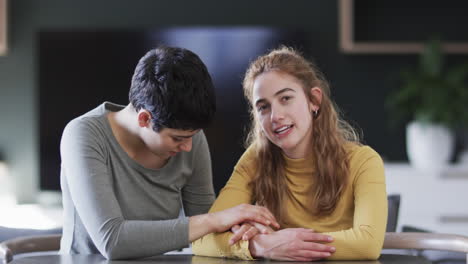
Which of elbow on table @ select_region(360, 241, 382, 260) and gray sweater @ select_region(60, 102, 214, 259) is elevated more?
gray sweater @ select_region(60, 102, 214, 259)

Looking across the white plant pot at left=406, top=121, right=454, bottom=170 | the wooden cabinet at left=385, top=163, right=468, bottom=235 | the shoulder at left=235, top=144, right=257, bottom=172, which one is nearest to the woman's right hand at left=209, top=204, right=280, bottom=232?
the shoulder at left=235, top=144, right=257, bottom=172

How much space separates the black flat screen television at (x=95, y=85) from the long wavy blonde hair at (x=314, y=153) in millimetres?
2717

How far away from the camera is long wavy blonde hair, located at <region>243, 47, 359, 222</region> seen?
1.79 m

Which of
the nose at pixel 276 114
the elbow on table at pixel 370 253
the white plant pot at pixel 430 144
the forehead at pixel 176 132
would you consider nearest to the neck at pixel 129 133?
the forehead at pixel 176 132

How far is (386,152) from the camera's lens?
5070 mm

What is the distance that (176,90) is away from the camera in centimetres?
158

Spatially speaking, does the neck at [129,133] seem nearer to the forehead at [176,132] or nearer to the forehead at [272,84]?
the forehead at [176,132]

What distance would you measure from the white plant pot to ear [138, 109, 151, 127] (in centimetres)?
336

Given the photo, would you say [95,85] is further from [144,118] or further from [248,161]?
[144,118]

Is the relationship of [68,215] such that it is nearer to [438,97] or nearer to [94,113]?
[94,113]

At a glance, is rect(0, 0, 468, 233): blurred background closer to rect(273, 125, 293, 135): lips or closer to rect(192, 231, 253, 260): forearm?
rect(273, 125, 293, 135): lips

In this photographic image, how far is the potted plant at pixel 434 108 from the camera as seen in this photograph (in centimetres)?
471

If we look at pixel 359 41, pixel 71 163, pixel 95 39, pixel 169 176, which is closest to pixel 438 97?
pixel 359 41

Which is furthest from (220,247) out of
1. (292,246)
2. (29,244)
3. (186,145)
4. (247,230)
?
(29,244)
